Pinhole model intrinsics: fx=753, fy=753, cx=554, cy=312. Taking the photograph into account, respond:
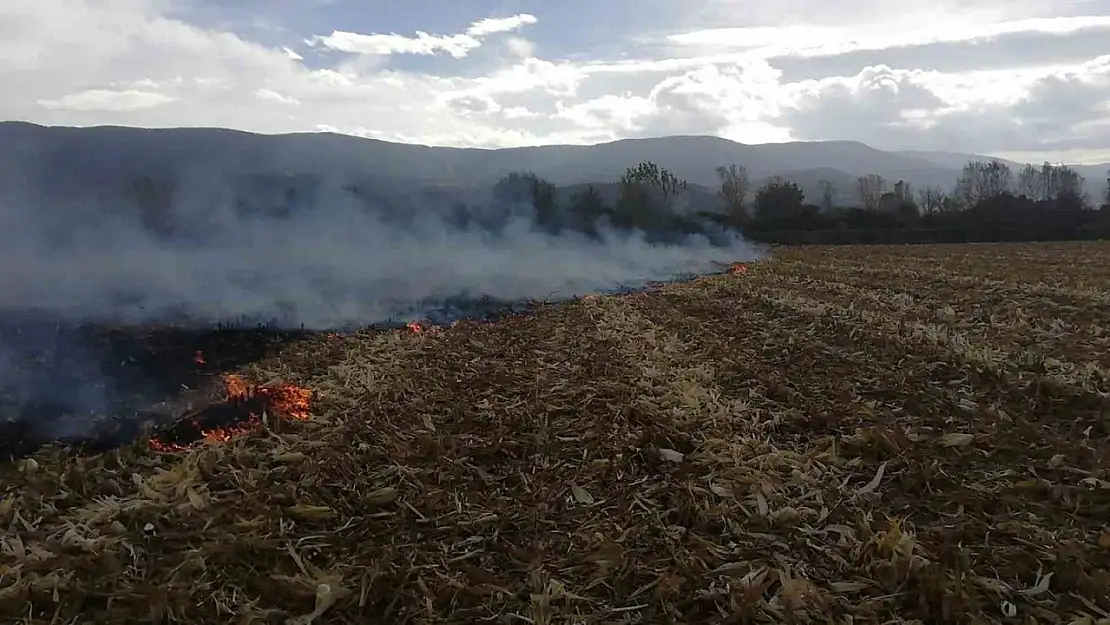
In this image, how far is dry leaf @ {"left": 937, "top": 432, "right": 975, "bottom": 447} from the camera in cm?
559

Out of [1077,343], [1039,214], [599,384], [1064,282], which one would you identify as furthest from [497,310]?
[1039,214]

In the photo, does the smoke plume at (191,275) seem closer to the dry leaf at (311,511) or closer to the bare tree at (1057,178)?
the dry leaf at (311,511)

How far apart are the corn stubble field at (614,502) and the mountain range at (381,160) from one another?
30.7ft

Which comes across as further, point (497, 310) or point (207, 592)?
point (497, 310)

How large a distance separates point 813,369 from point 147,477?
20.6 ft

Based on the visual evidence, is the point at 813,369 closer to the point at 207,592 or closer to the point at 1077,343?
the point at 1077,343

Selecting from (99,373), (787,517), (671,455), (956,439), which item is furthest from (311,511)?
(956,439)

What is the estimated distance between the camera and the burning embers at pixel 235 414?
5992mm

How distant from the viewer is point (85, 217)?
516 inches

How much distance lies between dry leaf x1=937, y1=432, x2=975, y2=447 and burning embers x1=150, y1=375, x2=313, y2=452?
5.16 meters

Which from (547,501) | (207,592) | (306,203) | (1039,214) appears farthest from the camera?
(1039,214)

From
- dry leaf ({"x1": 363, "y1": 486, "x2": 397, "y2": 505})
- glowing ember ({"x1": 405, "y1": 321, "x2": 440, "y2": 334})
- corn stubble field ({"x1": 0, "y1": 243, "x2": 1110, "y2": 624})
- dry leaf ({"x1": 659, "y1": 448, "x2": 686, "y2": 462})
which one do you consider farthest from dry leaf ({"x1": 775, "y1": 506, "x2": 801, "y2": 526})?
glowing ember ({"x1": 405, "y1": 321, "x2": 440, "y2": 334})

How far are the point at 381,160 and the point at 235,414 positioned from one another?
2074 inches

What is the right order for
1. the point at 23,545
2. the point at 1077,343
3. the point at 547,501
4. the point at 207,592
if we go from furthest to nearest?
1. the point at 1077,343
2. the point at 547,501
3. the point at 23,545
4. the point at 207,592
